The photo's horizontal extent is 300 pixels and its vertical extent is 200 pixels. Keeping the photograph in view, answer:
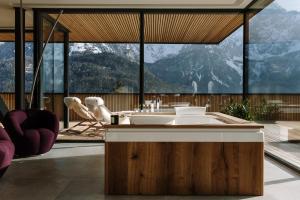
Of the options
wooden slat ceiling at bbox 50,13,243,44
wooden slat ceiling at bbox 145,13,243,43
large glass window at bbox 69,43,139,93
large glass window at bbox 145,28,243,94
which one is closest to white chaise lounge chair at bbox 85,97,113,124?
large glass window at bbox 69,43,139,93

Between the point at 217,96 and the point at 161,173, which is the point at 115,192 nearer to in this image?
the point at 161,173

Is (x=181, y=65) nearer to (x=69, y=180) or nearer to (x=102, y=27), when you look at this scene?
(x=102, y=27)

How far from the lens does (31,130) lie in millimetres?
5215

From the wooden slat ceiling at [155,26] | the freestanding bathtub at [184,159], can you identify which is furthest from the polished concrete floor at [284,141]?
the wooden slat ceiling at [155,26]

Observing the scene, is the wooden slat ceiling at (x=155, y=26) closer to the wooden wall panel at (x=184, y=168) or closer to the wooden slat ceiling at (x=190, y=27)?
the wooden slat ceiling at (x=190, y=27)

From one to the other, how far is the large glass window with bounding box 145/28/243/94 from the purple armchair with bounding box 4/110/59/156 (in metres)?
3.01

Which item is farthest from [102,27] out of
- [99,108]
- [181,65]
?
[181,65]

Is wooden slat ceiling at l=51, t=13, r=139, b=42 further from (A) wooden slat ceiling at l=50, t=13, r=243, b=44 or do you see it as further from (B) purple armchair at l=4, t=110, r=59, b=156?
(B) purple armchair at l=4, t=110, r=59, b=156

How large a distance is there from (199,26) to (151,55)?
1177 mm

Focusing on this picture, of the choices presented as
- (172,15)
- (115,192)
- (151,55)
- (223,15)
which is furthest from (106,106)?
(115,192)

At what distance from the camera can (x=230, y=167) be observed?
132 inches

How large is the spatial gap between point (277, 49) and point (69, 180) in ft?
9.38

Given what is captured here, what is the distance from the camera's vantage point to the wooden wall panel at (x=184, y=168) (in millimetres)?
3355

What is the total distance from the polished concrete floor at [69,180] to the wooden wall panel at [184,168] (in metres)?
0.09
